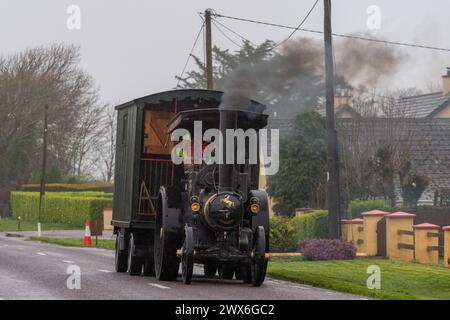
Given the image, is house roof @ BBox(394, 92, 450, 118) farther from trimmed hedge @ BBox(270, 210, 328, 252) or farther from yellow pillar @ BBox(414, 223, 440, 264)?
yellow pillar @ BBox(414, 223, 440, 264)

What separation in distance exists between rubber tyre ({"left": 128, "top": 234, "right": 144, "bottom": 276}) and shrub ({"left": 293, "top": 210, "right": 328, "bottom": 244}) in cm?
1269

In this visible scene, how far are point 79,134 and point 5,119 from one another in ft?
24.9

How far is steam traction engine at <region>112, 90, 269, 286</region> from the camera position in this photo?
59.3 feet

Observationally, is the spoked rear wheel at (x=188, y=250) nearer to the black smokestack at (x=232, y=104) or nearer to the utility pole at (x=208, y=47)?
the black smokestack at (x=232, y=104)

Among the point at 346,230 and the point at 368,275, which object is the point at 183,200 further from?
the point at 346,230

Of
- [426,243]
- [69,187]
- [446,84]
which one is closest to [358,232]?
[426,243]

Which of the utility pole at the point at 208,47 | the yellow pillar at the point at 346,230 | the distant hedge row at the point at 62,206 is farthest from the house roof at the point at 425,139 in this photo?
the distant hedge row at the point at 62,206

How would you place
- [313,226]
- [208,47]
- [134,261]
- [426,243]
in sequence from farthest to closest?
[208,47] < [313,226] < [426,243] < [134,261]

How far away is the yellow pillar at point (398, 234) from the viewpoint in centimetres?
3083

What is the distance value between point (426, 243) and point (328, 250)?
3234 mm

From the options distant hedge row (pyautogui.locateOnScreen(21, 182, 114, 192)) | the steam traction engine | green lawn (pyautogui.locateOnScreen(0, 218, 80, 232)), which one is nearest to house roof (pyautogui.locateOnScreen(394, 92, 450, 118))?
green lawn (pyautogui.locateOnScreen(0, 218, 80, 232))

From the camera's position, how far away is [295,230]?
108 feet

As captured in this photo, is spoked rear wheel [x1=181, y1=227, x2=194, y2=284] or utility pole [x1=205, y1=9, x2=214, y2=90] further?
utility pole [x1=205, y1=9, x2=214, y2=90]

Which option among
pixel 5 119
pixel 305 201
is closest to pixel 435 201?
pixel 305 201
